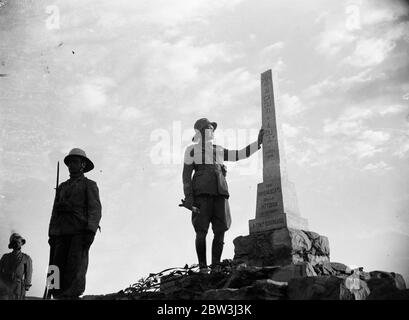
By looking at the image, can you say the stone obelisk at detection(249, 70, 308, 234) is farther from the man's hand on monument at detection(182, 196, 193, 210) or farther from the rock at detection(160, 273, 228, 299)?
the rock at detection(160, 273, 228, 299)

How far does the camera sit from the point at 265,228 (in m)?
7.57

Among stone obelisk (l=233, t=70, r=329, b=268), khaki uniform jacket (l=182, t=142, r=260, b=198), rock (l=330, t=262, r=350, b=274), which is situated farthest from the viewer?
stone obelisk (l=233, t=70, r=329, b=268)

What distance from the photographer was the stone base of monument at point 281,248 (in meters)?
6.80

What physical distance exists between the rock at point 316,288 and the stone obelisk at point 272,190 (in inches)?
135

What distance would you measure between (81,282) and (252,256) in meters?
3.22

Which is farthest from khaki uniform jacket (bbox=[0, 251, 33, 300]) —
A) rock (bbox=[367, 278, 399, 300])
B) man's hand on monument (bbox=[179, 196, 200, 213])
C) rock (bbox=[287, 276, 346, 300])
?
rock (bbox=[367, 278, 399, 300])

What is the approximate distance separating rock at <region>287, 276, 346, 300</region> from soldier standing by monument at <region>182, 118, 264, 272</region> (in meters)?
2.38

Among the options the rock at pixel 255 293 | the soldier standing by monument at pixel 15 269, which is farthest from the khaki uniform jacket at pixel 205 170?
the soldier standing by monument at pixel 15 269

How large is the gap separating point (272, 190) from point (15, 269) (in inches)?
214

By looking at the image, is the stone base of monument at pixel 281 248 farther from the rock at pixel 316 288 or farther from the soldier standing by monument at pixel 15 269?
the soldier standing by monument at pixel 15 269

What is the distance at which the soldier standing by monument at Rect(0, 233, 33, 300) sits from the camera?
848 centimetres

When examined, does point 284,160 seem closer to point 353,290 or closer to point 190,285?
point 190,285

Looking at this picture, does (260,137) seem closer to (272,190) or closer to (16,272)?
(272,190)
